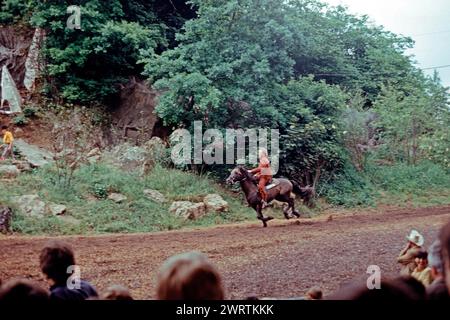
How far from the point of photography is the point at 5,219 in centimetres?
739

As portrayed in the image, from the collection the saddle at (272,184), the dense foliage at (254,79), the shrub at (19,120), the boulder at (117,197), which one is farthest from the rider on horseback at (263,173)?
the shrub at (19,120)

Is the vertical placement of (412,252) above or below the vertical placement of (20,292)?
below

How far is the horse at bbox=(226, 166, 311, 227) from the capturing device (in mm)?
8695

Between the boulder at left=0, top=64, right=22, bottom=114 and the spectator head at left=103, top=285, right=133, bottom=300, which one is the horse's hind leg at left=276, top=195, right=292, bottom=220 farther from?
the spectator head at left=103, top=285, right=133, bottom=300

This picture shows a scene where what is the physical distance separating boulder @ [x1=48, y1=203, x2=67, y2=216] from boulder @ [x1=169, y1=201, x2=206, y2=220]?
5.99 feet

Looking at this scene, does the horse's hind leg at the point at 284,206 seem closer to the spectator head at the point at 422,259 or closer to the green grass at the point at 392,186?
the green grass at the point at 392,186

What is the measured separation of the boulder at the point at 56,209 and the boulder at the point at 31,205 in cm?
12

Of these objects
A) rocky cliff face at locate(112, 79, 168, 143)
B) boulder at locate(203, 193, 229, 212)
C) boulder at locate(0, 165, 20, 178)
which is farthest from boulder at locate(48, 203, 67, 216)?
rocky cliff face at locate(112, 79, 168, 143)

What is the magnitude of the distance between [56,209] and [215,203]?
287 cm

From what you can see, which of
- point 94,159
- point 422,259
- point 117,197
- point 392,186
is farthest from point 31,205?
point 392,186

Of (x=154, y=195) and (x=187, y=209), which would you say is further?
(x=154, y=195)

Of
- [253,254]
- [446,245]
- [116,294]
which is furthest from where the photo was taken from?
[253,254]

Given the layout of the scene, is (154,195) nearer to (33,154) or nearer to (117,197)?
(117,197)

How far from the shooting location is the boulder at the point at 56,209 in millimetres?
8039
